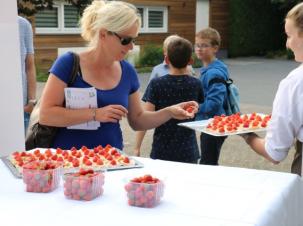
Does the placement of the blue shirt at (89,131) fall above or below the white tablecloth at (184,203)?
above

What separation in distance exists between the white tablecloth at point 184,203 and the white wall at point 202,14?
1986cm

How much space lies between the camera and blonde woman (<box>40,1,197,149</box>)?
272 centimetres

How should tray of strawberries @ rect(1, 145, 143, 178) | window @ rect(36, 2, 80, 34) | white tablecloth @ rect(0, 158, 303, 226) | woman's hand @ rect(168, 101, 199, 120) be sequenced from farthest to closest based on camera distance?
window @ rect(36, 2, 80, 34) < woman's hand @ rect(168, 101, 199, 120) < tray of strawberries @ rect(1, 145, 143, 178) < white tablecloth @ rect(0, 158, 303, 226)

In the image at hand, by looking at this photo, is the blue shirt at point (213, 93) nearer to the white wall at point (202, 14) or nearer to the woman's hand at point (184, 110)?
the woman's hand at point (184, 110)

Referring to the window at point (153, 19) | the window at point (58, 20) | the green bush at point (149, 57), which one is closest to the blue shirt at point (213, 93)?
the window at point (58, 20)

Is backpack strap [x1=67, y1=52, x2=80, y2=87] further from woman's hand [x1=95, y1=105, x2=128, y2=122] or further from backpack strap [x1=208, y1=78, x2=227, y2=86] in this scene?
backpack strap [x1=208, y1=78, x2=227, y2=86]

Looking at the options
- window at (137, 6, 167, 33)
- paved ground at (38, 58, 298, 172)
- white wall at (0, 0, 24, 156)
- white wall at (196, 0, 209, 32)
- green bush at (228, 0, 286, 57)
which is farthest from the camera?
green bush at (228, 0, 286, 57)

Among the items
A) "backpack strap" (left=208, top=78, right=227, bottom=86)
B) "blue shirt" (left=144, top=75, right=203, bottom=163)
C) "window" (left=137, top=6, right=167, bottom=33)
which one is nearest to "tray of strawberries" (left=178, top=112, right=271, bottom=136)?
"blue shirt" (left=144, top=75, right=203, bottom=163)

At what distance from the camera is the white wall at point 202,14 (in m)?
21.8

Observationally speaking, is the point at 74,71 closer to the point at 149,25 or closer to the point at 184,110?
the point at 184,110

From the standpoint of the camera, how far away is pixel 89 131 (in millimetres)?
2832

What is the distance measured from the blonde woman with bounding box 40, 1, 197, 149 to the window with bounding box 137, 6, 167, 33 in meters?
16.7

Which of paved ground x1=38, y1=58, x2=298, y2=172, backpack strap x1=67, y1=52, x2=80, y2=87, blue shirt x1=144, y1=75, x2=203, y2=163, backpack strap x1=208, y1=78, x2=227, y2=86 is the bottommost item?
paved ground x1=38, y1=58, x2=298, y2=172

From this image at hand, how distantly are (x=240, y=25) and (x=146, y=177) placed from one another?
22698mm
